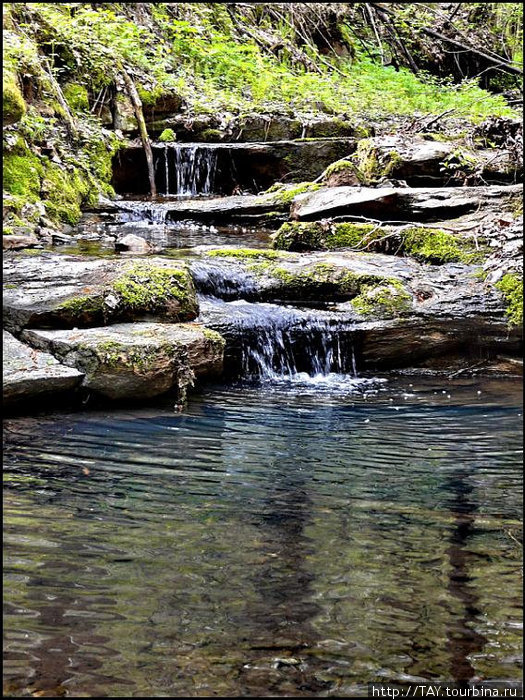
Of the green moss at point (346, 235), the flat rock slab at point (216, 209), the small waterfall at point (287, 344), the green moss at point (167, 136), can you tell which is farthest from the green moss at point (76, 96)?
the small waterfall at point (287, 344)

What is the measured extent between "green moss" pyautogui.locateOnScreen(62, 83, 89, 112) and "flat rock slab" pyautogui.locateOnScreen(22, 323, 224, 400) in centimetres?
842

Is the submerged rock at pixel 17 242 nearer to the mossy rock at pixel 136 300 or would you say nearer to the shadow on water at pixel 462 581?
the mossy rock at pixel 136 300

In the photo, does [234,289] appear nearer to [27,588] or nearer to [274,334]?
[274,334]

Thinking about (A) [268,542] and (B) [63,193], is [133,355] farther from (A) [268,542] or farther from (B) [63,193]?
(B) [63,193]

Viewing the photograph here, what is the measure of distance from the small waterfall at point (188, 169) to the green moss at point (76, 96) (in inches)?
70.1

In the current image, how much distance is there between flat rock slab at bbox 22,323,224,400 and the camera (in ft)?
18.4

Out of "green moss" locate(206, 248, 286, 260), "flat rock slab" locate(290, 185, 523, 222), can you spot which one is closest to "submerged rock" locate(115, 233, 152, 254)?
"green moss" locate(206, 248, 286, 260)

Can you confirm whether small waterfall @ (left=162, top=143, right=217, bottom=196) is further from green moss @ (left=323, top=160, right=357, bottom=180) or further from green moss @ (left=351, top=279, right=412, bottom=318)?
green moss @ (left=351, top=279, right=412, bottom=318)

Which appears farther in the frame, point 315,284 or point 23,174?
point 23,174

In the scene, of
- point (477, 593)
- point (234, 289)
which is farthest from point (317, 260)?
point (477, 593)

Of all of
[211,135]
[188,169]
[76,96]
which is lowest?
[188,169]

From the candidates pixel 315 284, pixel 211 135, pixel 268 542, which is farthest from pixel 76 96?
pixel 268 542

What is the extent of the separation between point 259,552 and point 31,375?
2882mm

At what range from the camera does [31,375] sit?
17.5 feet
